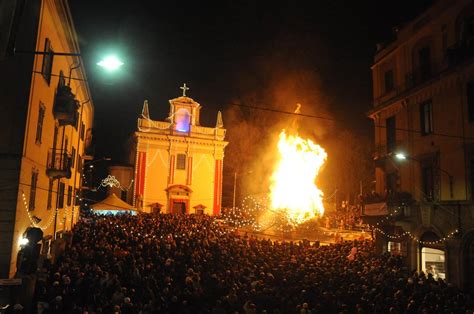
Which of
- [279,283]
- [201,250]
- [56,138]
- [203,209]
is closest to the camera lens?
[279,283]

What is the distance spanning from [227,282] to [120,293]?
3220 mm

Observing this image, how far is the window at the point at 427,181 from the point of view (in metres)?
→ 18.3

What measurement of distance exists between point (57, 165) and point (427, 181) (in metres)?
17.6

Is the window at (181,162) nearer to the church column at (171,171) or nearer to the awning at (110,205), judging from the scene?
the church column at (171,171)

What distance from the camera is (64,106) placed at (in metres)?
17.7

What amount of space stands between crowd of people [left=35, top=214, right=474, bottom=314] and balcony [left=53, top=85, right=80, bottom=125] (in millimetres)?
5822

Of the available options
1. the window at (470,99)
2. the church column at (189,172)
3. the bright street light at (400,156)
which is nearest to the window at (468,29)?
the window at (470,99)

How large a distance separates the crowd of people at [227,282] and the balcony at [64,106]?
5822mm

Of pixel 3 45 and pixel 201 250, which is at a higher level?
pixel 3 45

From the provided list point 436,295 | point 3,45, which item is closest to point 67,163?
point 3,45

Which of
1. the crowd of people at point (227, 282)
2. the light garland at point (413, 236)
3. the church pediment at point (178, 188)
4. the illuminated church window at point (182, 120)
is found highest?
the illuminated church window at point (182, 120)

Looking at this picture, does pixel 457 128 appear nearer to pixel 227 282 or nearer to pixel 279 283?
pixel 279 283

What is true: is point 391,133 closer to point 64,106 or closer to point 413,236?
point 413,236

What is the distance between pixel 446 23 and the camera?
1764 cm
